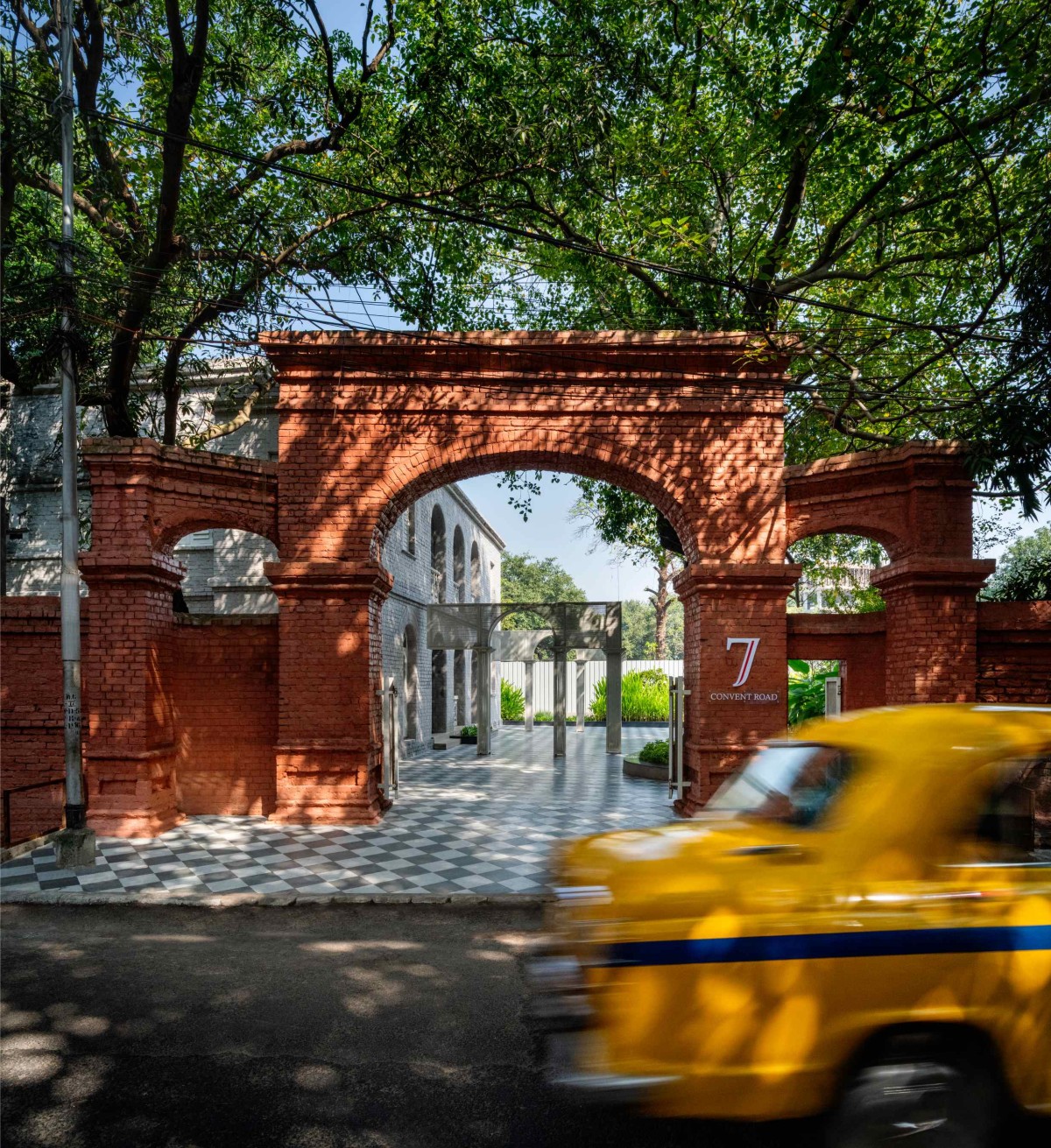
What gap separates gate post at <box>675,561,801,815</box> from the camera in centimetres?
858

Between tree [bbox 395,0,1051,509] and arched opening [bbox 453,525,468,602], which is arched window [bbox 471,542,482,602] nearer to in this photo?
arched opening [bbox 453,525,468,602]

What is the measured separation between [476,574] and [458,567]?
3060mm

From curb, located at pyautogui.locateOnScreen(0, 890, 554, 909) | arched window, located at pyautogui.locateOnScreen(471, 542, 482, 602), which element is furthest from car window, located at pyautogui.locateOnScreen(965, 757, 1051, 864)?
arched window, located at pyautogui.locateOnScreen(471, 542, 482, 602)

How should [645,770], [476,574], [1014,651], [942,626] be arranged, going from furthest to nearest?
1. [476,574]
2. [645,770]
3. [1014,651]
4. [942,626]

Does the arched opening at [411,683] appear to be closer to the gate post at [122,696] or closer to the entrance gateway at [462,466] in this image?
the entrance gateway at [462,466]

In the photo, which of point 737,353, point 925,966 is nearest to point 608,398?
point 737,353

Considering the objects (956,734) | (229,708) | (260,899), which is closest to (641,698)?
(229,708)

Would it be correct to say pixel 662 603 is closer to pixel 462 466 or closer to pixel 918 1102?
pixel 462 466

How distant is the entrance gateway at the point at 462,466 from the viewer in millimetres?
8305

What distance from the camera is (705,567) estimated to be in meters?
8.61

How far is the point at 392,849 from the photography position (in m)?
7.72

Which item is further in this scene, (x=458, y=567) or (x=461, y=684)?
(x=458, y=567)

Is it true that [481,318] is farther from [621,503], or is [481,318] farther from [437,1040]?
[437,1040]

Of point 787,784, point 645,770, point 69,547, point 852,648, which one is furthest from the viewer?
point 645,770
